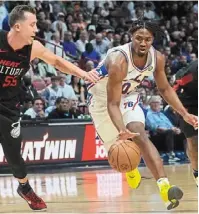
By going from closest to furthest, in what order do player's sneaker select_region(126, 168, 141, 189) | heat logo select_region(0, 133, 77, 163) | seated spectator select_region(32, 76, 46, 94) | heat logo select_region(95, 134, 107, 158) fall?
1. player's sneaker select_region(126, 168, 141, 189)
2. heat logo select_region(0, 133, 77, 163)
3. heat logo select_region(95, 134, 107, 158)
4. seated spectator select_region(32, 76, 46, 94)

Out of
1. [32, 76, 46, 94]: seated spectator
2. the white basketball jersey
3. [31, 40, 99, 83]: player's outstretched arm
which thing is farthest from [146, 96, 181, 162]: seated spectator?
[31, 40, 99, 83]: player's outstretched arm

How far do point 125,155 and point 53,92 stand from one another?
24.7 feet

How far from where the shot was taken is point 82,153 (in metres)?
12.5

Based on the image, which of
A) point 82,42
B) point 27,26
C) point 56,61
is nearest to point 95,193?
point 56,61

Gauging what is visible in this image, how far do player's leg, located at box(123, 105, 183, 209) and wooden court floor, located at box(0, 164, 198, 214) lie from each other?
249 millimetres

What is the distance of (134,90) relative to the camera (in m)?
6.95

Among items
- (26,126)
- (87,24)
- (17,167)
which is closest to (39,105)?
(26,126)

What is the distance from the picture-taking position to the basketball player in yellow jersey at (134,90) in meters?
6.12

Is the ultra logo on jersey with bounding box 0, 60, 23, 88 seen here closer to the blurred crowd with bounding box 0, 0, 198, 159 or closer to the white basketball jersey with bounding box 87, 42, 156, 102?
the white basketball jersey with bounding box 87, 42, 156, 102

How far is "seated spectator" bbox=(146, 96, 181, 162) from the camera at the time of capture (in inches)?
528

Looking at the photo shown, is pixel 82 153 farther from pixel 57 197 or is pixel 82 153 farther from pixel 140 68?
pixel 140 68

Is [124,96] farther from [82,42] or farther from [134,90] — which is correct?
[82,42]

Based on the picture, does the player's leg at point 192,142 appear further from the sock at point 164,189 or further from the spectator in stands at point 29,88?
the spectator in stands at point 29,88

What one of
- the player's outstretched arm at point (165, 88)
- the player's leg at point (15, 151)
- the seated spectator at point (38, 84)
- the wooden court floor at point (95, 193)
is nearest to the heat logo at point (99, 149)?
the wooden court floor at point (95, 193)
